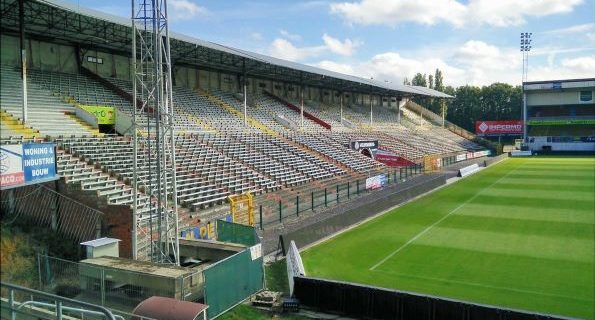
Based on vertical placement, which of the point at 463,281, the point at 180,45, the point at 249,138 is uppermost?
the point at 180,45

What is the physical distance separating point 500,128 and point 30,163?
267ft

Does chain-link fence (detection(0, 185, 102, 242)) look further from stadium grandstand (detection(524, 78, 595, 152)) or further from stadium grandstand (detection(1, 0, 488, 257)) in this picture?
stadium grandstand (detection(524, 78, 595, 152))

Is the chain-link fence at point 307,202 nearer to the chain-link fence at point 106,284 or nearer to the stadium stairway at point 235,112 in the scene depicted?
the chain-link fence at point 106,284

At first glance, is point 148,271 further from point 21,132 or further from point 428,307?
point 21,132

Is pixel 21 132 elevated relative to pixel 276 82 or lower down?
lower down

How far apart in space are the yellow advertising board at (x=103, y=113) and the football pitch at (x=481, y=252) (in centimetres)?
1412

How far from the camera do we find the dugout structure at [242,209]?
20266 mm

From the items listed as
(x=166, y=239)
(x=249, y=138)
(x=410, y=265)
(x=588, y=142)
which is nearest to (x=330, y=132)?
(x=249, y=138)

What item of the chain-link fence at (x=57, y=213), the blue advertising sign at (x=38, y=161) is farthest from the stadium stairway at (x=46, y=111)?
the blue advertising sign at (x=38, y=161)

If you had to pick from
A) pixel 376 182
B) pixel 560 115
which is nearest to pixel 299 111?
pixel 376 182

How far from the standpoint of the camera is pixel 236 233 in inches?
632

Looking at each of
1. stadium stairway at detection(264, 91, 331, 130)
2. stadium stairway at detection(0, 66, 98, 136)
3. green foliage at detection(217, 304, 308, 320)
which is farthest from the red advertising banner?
green foliage at detection(217, 304, 308, 320)

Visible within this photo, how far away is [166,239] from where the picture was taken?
44.0 ft

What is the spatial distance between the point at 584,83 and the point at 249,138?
61966 millimetres
